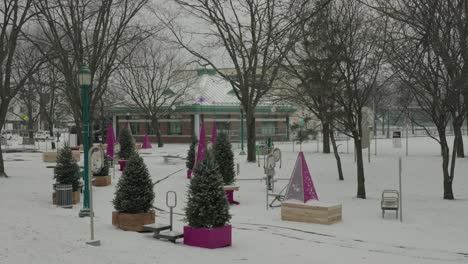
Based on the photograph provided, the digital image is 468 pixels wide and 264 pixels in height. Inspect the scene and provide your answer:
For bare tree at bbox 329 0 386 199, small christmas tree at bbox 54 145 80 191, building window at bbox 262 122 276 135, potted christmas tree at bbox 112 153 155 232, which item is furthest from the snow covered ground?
building window at bbox 262 122 276 135

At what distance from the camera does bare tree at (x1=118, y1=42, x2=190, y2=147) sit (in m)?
51.8

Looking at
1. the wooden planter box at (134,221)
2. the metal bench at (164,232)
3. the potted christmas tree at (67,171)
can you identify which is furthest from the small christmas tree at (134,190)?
the potted christmas tree at (67,171)

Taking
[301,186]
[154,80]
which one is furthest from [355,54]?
[154,80]

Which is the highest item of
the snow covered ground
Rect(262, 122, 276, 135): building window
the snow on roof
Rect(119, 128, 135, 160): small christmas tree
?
the snow on roof

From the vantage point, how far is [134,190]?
1309 centimetres

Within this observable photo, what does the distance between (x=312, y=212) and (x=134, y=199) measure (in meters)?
4.82

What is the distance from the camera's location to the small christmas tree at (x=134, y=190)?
13.1 metres

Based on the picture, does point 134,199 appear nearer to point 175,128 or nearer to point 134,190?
point 134,190

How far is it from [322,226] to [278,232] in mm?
1472

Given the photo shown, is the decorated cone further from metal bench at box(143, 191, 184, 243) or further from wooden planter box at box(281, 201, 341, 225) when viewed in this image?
metal bench at box(143, 191, 184, 243)

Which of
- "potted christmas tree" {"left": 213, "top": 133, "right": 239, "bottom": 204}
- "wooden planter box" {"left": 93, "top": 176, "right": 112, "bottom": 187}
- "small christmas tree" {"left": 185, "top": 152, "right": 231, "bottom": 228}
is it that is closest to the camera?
"small christmas tree" {"left": 185, "top": 152, "right": 231, "bottom": 228}

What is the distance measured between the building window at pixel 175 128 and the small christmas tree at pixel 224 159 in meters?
38.5

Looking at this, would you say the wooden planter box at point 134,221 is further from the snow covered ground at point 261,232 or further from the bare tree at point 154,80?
Answer: the bare tree at point 154,80

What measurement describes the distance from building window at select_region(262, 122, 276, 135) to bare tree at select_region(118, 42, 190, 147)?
10.4 m
